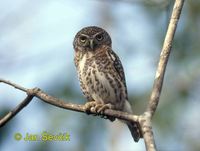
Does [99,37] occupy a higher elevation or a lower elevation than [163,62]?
higher

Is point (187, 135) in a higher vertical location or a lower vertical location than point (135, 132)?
higher

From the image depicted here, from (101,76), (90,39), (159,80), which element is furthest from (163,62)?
(90,39)

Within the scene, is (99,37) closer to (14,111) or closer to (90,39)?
(90,39)

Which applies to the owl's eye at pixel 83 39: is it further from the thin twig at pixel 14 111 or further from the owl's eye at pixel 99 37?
the thin twig at pixel 14 111

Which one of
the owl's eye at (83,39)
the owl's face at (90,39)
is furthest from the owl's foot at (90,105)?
the owl's eye at (83,39)

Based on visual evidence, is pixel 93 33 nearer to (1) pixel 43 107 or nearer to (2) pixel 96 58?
(2) pixel 96 58

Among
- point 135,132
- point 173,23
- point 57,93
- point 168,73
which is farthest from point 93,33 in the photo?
point 168,73

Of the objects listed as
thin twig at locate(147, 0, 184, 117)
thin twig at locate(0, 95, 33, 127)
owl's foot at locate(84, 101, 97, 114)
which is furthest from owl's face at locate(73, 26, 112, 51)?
thin twig at locate(0, 95, 33, 127)

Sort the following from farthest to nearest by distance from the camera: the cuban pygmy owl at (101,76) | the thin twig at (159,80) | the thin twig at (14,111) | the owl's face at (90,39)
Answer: the owl's face at (90,39)
the cuban pygmy owl at (101,76)
the thin twig at (14,111)
the thin twig at (159,80)
